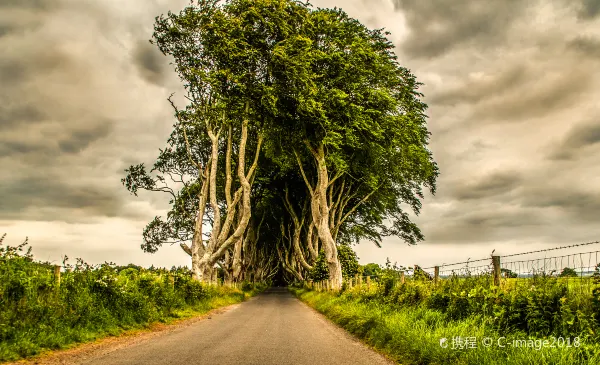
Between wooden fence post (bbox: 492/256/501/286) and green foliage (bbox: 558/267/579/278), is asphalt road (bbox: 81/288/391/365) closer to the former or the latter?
wooden fence post (bbox: 492/256/501/286)

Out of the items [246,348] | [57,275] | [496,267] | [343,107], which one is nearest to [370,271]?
[343,107]

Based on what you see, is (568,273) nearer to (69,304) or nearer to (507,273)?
(507,273)

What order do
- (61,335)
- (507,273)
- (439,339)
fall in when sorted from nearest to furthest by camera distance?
(439,339)
(61,335)
(507,273)

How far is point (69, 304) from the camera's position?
10695 millimetres

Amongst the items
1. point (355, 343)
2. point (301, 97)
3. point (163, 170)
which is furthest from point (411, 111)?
point (355, 343)

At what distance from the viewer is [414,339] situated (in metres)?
8.45

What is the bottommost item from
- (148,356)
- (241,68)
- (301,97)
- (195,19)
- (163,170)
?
(148,356)

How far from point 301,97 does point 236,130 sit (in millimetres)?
9268

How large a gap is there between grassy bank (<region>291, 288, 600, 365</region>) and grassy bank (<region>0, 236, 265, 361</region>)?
661cm

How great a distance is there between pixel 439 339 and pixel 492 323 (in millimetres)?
1191

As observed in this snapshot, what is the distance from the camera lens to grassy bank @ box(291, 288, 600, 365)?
19.8ft

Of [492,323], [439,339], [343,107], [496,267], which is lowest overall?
[439,339]

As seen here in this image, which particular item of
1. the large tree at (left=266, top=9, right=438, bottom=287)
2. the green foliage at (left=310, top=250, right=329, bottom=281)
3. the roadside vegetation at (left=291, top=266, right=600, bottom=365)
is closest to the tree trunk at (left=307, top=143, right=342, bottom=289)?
the large tree at (left=266, top=9, right=438, bottom=287)

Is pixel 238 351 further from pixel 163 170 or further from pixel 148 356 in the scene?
pixel 163 170
